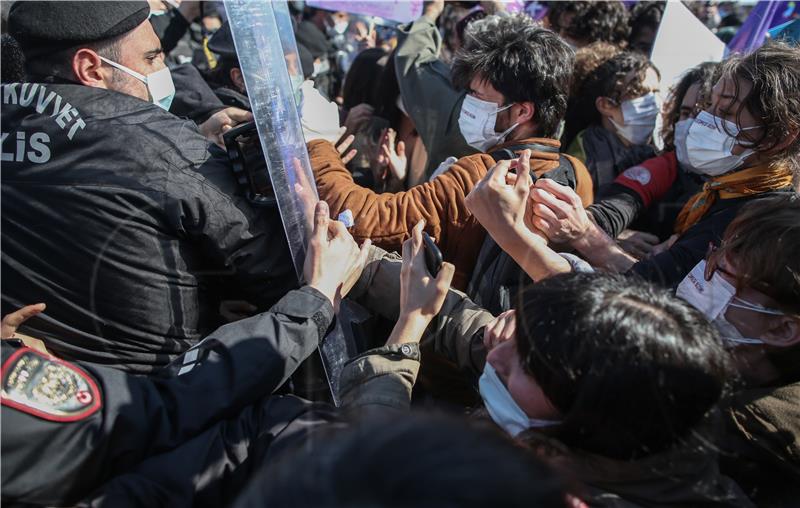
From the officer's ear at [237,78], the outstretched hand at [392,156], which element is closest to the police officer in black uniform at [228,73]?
the officer's ear at [237,78]

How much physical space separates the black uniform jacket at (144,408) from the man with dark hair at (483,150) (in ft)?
2.00

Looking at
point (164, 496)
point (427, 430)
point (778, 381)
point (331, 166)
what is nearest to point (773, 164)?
point (778, 381)

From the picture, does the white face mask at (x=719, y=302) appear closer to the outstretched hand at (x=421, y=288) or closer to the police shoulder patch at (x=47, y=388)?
the outstretched hand at (x=421, y=288)

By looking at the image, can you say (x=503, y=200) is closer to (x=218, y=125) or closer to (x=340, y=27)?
(x=218, y=125)

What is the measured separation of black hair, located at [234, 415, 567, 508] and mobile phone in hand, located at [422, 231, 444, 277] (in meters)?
0.82

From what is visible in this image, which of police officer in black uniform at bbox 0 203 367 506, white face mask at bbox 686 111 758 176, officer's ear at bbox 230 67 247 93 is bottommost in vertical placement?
police officer in black uniform at bbox 0 203 367 506

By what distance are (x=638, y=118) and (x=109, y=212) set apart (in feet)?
8.58

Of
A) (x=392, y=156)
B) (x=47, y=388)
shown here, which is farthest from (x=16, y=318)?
(x=392, y=156)

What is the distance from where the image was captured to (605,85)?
3199 millimetres

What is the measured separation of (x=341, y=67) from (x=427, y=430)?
18.7 ft

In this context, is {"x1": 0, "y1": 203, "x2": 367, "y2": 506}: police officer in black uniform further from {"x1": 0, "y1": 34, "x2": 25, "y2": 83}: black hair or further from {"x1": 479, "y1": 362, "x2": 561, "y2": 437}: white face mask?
{"x1": 0, "y1": 34, "x2": 25, "y2": 83}: black hair

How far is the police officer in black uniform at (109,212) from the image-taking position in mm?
1602

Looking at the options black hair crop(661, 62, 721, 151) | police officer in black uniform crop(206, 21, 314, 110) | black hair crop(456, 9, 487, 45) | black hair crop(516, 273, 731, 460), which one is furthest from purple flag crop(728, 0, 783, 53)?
black hair crop(516, 273, 731, 460)

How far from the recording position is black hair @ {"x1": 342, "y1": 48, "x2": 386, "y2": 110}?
11.8ft
